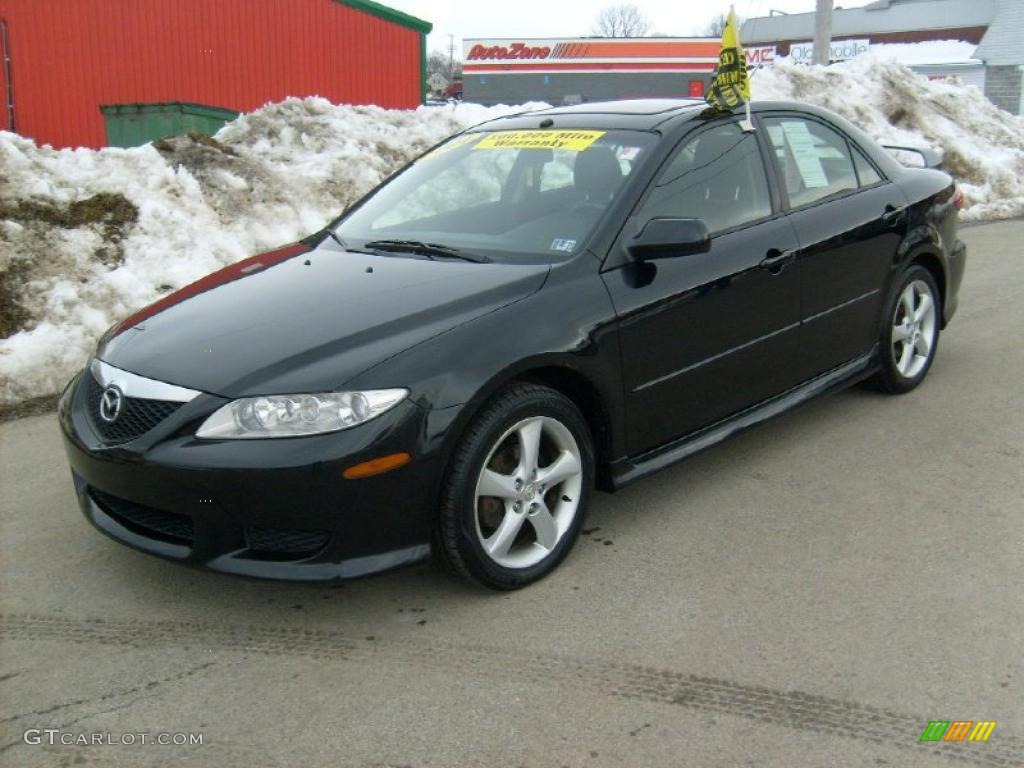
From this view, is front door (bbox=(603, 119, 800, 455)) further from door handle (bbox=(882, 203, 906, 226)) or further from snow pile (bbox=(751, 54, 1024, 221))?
snow pile (bbox=(751, 54, 1024, 221))

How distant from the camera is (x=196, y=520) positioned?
10.2 feet

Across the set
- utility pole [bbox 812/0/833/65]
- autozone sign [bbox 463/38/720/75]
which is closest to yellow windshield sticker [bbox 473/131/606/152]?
→ utility pole [bbox 812/0/833/65]

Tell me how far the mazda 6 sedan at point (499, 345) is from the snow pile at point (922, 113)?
1033 cm

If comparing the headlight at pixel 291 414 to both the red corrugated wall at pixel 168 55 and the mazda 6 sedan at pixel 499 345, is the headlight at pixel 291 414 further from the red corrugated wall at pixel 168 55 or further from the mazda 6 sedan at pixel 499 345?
the red corrugated wall at pixel 168 55

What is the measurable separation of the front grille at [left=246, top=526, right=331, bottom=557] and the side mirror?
5.20ft

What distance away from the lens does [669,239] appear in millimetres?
3715

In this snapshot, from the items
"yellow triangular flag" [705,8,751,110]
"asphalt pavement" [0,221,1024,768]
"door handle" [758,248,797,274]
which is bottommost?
"asphalt pavement" [0,221,1024,768]

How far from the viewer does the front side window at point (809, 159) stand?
4.69m

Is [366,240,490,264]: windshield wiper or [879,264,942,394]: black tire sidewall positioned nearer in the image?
[366,240,490,264]: windshield wiper

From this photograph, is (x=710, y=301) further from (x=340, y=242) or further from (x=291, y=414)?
(x=291, y=414)

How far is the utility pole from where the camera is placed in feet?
54.9

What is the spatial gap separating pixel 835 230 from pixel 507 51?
121 ft

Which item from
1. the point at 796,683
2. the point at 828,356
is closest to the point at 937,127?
the point at 828,356

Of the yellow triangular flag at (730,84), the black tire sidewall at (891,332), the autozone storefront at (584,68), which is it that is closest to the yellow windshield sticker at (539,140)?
the yellow triangular flag at (730,84)
